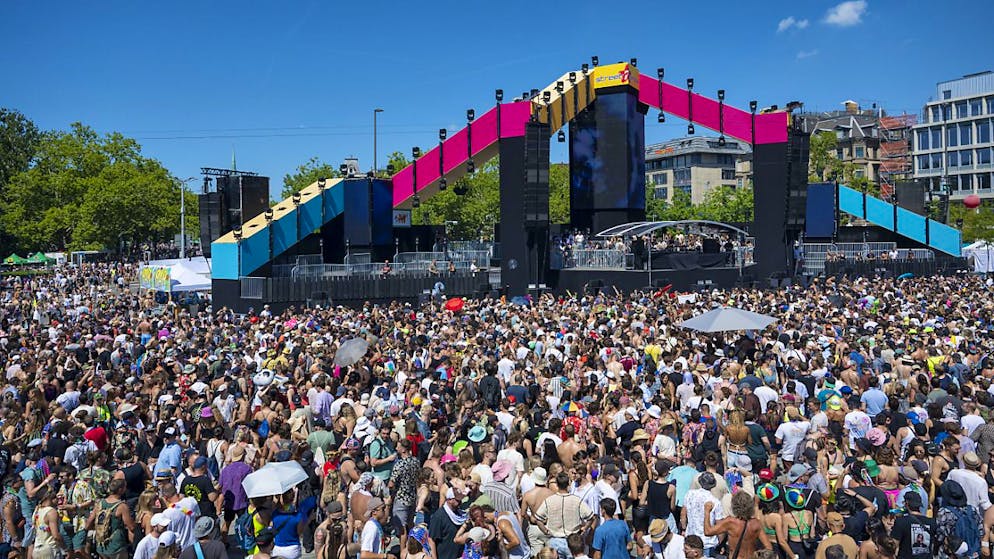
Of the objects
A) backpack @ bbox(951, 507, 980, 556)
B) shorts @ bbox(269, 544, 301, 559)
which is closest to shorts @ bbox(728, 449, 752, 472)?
backpack @ bbox(951, 507, 980, 556)

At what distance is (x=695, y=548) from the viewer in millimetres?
6129

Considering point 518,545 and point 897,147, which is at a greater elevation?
point 897,147

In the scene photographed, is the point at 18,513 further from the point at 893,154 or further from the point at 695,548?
the point at 893,154

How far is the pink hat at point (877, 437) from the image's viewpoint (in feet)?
29.5

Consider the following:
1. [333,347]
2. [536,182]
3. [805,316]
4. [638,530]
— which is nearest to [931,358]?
[805,316]

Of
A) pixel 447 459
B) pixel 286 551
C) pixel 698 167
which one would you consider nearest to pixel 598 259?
pixel 447 459

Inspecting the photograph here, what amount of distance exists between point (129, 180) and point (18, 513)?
63.1m

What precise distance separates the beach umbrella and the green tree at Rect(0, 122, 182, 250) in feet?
182

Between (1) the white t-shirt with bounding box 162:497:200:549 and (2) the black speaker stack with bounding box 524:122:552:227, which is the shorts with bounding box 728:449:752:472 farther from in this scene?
(2) the black speaker stack with bounding box 524:122:552:227

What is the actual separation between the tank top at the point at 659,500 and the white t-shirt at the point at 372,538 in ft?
9.03

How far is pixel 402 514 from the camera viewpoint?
328 inches

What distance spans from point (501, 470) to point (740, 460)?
2.92 metres

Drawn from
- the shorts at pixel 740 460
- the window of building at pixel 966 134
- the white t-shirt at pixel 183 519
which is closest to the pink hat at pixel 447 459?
the white t-shirt at pixel 183 519

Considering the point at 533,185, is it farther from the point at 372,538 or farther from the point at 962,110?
the point at 962,110
